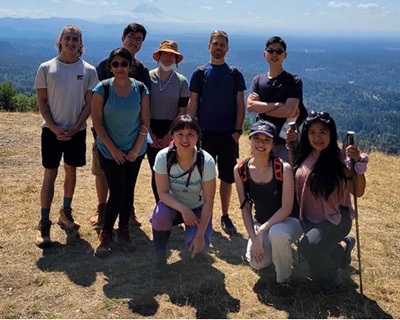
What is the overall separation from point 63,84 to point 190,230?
85.0 inches

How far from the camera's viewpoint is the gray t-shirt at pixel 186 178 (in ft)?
13.9

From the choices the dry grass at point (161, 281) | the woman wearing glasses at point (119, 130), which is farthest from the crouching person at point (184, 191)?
the woman wearing glasses at point (119, 130)

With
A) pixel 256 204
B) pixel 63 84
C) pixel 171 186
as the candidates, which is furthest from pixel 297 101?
pixel 63 84

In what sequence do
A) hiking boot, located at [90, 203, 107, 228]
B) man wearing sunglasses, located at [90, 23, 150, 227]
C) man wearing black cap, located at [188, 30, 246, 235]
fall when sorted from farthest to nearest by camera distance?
hiking boot, located at [90, 203, 107, 228], man wearing black cap, located at [188, 30, 246, 235], man wearing sunglasses, located at [90, 23, 150, 227]

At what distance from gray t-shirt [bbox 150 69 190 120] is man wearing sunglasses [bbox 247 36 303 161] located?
0.92 meters

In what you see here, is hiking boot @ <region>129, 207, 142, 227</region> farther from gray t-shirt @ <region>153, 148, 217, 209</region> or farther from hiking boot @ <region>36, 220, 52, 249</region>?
gray t-shirt @ <region>153, 148, 217, 209</region>

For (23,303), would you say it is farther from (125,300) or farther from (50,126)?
(50,126)

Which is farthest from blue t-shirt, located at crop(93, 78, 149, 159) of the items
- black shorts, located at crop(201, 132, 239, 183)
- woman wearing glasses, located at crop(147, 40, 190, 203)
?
black shorts, located at crop(201, 132, 239, 183)

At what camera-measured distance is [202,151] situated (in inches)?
170

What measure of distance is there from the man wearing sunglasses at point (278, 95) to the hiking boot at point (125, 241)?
1972mm

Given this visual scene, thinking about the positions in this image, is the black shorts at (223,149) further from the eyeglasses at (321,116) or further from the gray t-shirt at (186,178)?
the eyeglasses at (321,116)

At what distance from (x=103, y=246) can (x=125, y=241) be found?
0.29 m

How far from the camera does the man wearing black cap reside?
5152mm

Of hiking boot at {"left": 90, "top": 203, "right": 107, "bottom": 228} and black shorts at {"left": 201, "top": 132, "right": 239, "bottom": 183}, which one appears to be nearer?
black shorts at {"left": 201, "top": 132, "right": 239, "bottom": 183}
